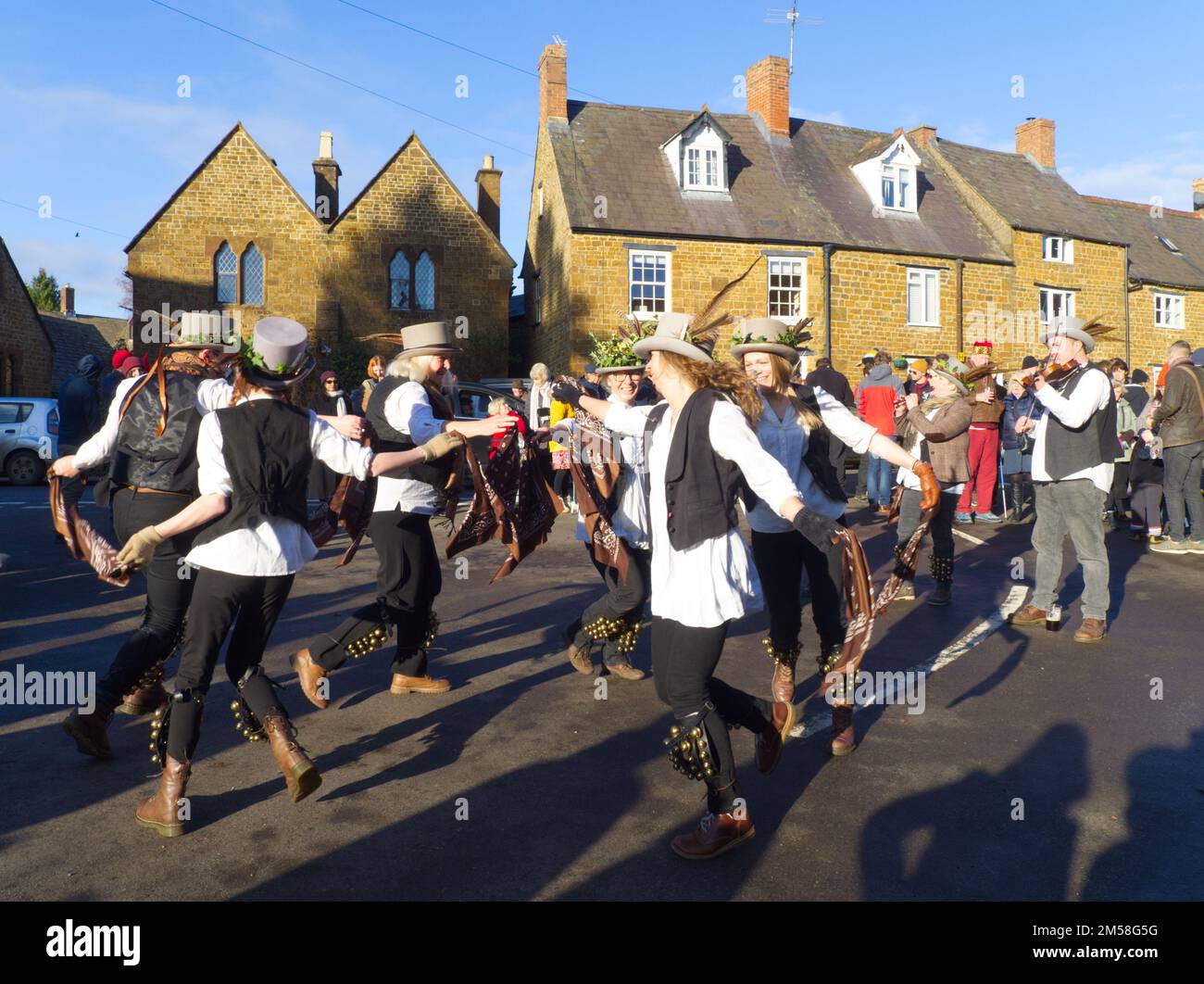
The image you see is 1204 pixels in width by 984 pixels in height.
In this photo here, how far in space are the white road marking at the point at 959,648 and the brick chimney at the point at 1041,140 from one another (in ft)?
103

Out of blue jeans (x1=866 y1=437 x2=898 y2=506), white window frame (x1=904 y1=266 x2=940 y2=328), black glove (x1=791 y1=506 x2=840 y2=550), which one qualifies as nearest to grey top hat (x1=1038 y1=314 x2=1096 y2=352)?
black glove (x1=791 y1=506 x2=840 y2=550)

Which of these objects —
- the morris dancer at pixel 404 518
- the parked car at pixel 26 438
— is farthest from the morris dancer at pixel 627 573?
the parked car at pixel 26 438

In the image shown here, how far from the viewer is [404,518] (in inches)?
222

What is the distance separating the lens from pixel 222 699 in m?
5.78

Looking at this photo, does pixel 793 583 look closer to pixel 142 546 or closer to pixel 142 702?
pixel 142 546

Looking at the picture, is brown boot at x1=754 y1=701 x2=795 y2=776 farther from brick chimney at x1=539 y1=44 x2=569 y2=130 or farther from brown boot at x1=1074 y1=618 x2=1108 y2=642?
brick chimney at x1=539 y1=44 x2=569 y2=130

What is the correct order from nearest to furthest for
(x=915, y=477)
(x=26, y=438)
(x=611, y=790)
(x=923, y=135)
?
(x=611, y=790)
(x=915, y=477)
(x=26, y=438)
(x=923, y=135)

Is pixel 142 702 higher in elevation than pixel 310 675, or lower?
lower

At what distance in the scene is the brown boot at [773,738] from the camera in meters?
4.29

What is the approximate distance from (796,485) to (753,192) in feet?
84.2

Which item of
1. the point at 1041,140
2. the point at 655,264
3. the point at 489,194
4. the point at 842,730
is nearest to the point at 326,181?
the point at 489,194

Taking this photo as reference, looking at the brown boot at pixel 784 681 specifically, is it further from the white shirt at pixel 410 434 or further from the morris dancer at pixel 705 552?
the white shirt at pixel 410 434

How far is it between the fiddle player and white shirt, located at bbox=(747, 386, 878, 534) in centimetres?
262

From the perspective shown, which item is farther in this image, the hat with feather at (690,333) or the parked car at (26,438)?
the parked car at (26,438)
